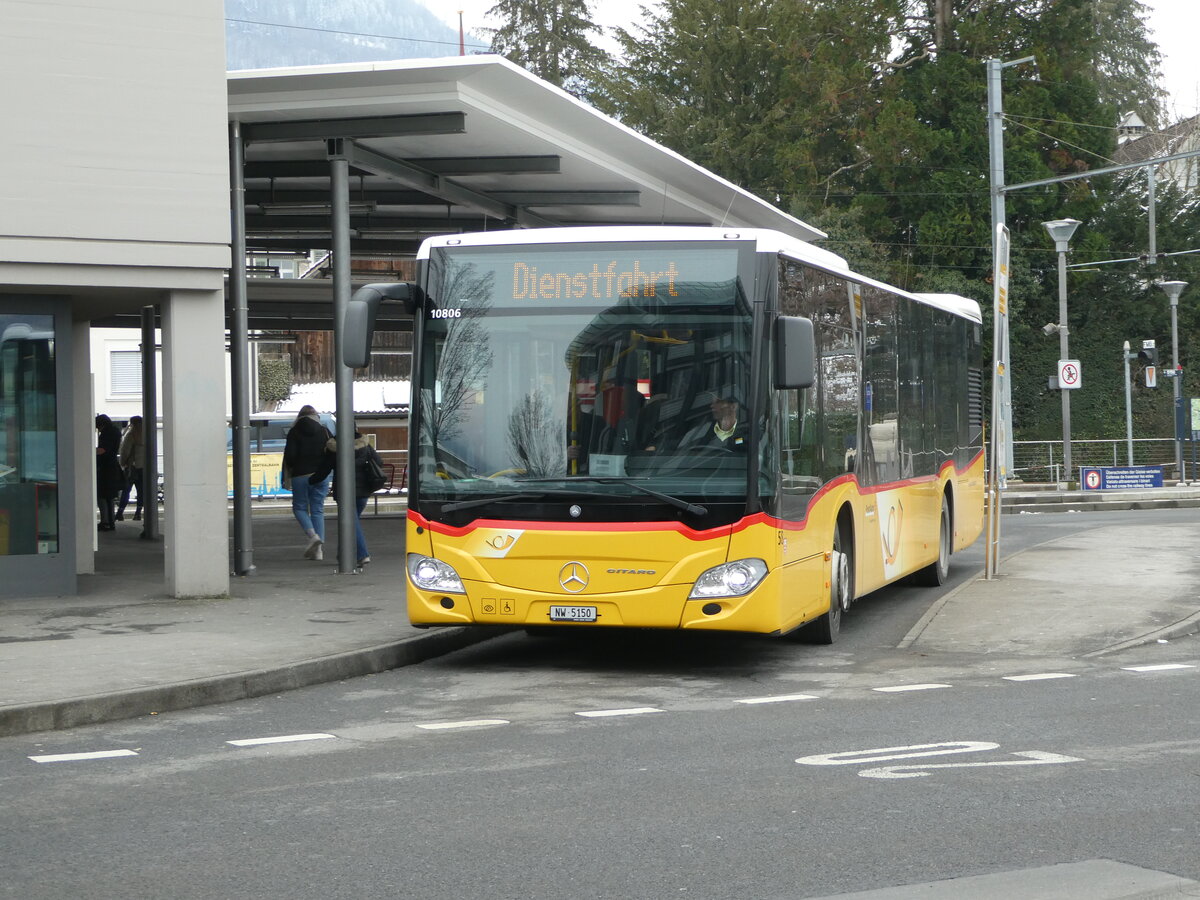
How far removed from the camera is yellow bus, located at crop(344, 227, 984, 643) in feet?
34.2

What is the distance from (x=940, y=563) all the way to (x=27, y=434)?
9365 millimetres

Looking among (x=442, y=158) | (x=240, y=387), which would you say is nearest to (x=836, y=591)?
(x=240, y=387)

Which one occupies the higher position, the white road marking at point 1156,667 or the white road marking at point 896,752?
the white road marking at point 896,752

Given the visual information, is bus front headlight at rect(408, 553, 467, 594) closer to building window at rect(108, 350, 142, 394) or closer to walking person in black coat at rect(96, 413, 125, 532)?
walking person in black coat at rect(96, 413, 125, 532)

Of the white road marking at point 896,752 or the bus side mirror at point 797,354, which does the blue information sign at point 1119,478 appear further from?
the white road marking at point 896,752

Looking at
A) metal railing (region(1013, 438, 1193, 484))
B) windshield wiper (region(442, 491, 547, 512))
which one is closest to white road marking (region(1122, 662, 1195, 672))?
windshield wiper (region(442, 491, 547, 512))

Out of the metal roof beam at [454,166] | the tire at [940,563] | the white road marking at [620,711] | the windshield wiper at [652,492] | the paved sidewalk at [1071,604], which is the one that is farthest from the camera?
the metal roof beam at [454,166]

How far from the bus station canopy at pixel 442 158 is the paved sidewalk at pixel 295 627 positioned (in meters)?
4.73

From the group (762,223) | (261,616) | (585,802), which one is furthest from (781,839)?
(762,223)

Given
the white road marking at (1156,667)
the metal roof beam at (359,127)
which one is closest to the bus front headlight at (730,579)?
the white road marking at (1156,667)

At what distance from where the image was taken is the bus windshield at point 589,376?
10477 millimetres

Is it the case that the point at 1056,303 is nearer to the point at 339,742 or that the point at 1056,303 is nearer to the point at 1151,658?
the point at 1151,658

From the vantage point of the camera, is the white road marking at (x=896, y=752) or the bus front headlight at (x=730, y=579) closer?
the white road marking at (x=896, y=752)

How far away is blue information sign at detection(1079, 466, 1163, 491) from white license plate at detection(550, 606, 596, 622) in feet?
87.0
